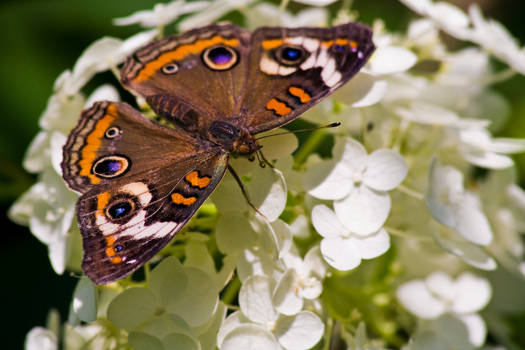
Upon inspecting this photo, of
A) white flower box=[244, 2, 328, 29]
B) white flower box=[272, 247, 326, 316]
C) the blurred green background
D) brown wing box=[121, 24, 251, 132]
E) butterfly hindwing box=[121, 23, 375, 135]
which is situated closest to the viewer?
white flower box=[272, 247, 326, 316]

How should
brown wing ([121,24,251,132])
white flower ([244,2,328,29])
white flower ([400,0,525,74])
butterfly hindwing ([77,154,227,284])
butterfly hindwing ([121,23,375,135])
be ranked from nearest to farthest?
butterfly hindwing ([77,154,227,284])
butterfly hindwing ([121,23,375,135])
brown wing ([121,24,251,132])
white flower ([400,0,525,74])
white flower ([244,2,328,29])

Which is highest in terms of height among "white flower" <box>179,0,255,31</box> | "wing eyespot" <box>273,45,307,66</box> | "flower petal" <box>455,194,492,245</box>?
"white flower" <box>179,0,255,31</box>

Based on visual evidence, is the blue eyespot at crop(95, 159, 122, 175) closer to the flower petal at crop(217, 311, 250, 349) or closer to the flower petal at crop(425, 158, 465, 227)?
the flower petal at crop(217, 311, 250, 349)

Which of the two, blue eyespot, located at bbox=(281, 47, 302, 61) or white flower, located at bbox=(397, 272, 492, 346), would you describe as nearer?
blue eyespot, located at bbox=(281, 47, 302, 61)

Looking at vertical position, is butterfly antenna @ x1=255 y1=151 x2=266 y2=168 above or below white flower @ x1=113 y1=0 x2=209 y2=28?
below

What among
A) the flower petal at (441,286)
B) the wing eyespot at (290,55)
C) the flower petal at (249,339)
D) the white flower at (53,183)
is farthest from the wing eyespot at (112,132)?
the flower petal at (441,286)

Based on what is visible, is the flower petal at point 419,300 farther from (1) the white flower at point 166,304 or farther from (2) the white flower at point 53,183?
(2) the white flower at point 53,183

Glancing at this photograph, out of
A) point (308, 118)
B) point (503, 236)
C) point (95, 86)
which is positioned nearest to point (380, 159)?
point (308, 118)

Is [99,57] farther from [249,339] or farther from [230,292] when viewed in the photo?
[249,339]

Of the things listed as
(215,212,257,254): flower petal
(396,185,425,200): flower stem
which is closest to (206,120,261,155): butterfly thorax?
(215,212,257,254): flower petal
